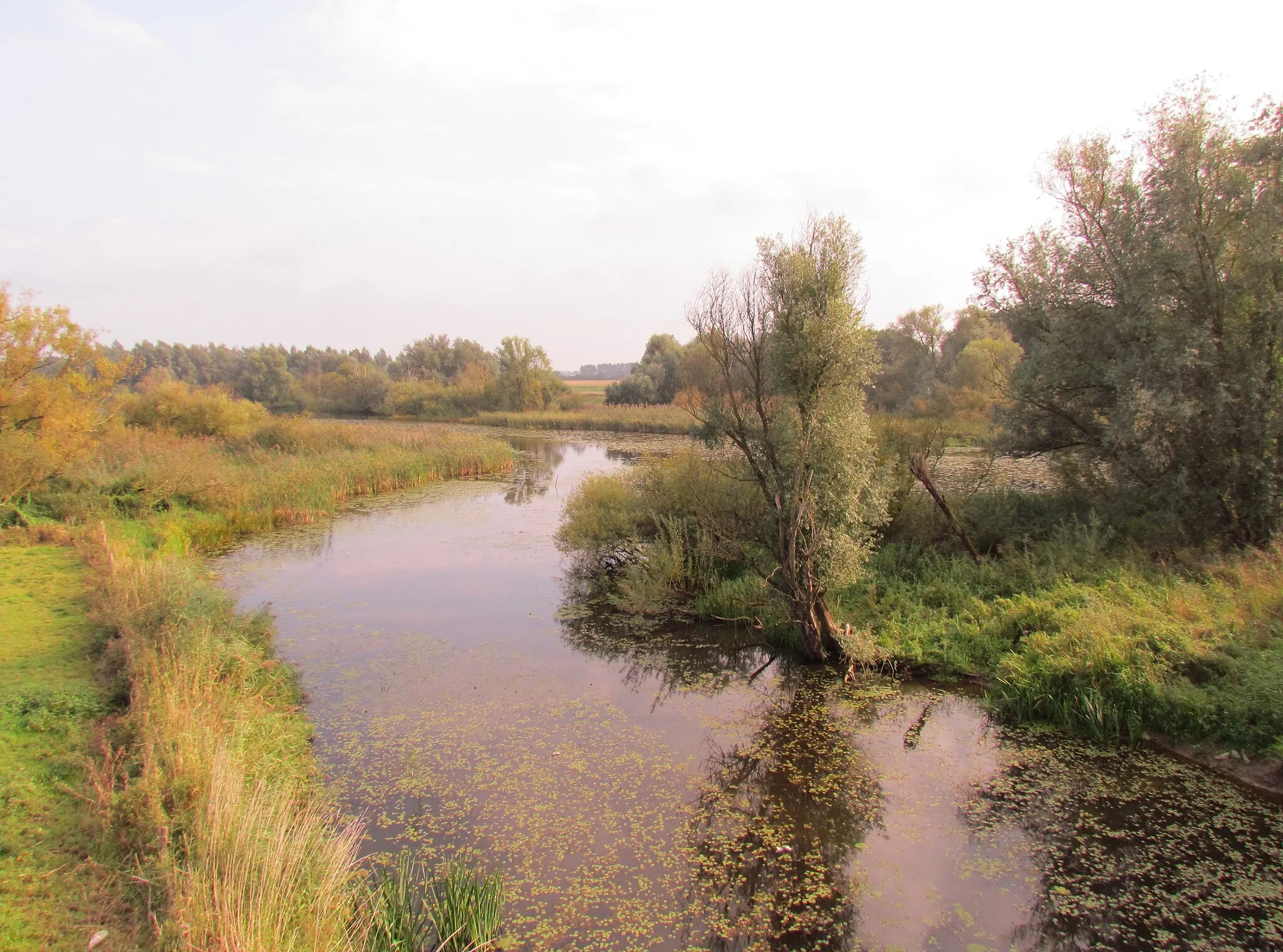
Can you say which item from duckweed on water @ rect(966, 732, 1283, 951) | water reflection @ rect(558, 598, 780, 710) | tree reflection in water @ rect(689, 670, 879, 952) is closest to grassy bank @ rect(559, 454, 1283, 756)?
water reflection @ rect(558, 598, 780, 710)

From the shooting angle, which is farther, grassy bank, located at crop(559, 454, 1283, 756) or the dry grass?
grassy bank, located at crop(559, 454, 1283, 756)

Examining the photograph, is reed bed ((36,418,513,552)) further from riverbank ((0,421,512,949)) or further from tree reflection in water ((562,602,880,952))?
tree reflection in water ((562,602,880,952))

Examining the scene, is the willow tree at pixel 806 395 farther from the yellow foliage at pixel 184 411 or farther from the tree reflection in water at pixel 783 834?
the yellow foliage at pixel 184 411

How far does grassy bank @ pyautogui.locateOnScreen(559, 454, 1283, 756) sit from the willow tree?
105 centimetres

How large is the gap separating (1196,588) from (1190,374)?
10.4ft

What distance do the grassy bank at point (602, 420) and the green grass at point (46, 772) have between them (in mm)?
30429

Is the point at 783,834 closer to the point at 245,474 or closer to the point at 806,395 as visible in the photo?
the point at 806,395

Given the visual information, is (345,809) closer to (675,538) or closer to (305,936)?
(305,936)

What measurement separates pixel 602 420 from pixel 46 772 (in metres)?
39.9

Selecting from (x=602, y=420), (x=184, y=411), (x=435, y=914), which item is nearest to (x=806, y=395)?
(x=435, y=914)

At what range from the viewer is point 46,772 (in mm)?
4785

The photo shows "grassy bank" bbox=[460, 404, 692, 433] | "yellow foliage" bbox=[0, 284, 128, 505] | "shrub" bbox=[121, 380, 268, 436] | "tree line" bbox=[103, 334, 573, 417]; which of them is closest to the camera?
"yellow foliage" bbox=[0, 284, 128, 505]

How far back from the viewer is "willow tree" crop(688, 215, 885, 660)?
25.8 feet

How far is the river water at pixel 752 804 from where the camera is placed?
4.23 m
